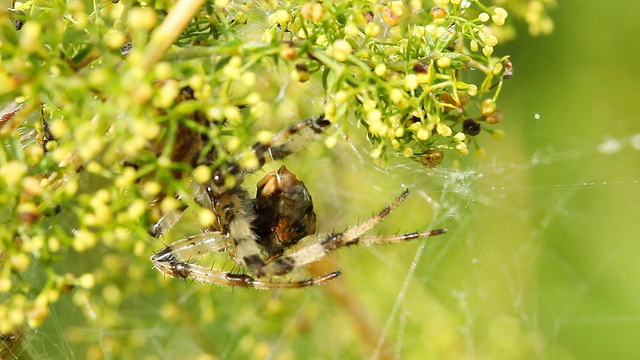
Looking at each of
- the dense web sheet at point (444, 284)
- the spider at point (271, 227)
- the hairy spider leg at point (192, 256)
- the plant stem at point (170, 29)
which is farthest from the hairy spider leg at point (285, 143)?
the plant stem at point (170, 29)

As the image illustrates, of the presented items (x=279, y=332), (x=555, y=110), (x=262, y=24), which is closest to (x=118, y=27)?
(x=262, y=24)

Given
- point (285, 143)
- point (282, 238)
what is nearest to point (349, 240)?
point (282, 238)

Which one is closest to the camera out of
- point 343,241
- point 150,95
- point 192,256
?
point 150,95

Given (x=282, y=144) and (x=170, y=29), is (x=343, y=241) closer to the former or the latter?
(x=282, y=144)

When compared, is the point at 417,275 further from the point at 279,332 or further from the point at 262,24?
the point at 262,24

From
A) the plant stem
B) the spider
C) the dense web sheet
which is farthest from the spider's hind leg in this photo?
the plant stem

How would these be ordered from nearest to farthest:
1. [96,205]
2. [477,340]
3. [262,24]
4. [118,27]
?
1. [96,205]
2. [118,27]
3. [262,24]
4. [477,340]

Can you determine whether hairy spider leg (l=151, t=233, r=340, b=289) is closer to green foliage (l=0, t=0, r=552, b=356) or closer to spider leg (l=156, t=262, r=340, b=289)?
spider leg (l=156, t=262, r=340, b=289)
